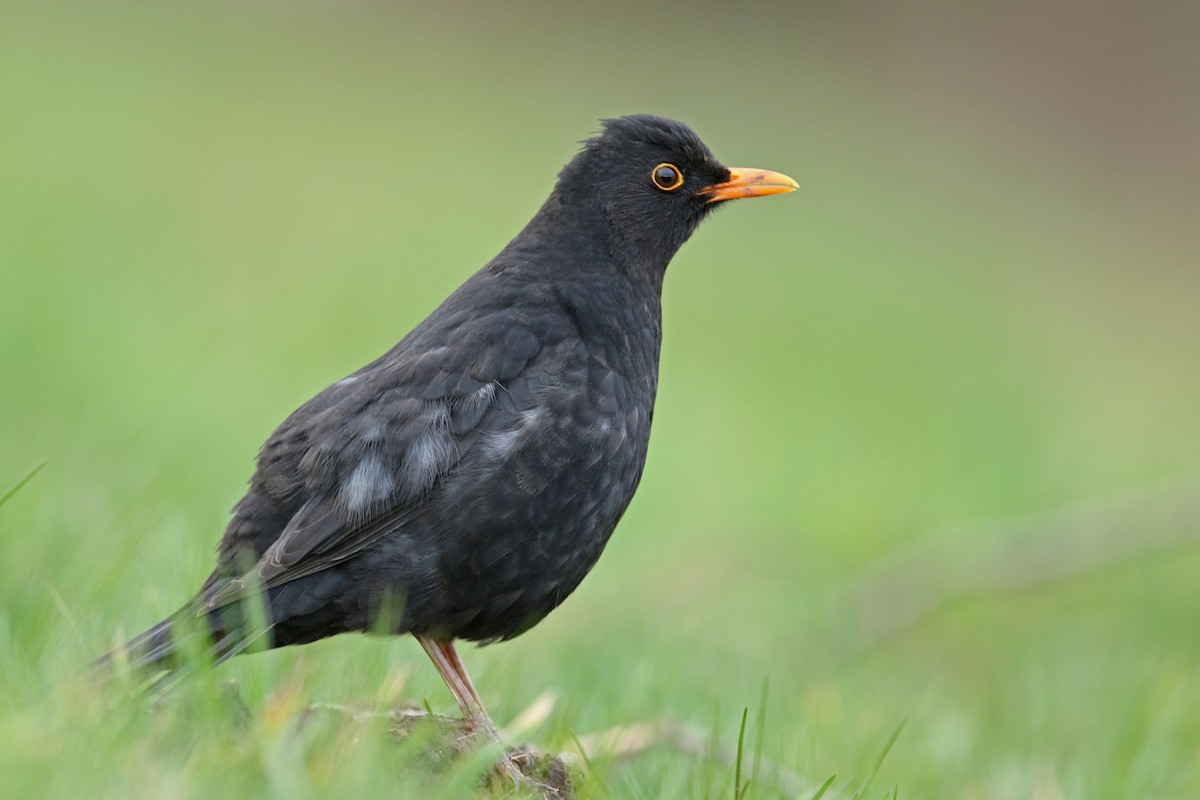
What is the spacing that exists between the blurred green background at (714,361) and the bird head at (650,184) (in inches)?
58.9

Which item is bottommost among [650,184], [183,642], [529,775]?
[529,775]

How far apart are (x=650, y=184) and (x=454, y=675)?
6.00 ft

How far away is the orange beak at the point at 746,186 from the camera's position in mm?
5234

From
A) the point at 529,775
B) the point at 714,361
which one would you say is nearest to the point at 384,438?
the point at 529,775

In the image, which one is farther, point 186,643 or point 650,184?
point 650,184

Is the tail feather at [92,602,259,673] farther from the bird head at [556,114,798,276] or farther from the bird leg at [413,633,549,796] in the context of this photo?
the bird head at [556,114,798,276]

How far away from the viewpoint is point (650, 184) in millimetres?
5125

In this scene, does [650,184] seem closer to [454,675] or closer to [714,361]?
[454,675]

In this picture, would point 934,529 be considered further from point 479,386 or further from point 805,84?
point 805,84

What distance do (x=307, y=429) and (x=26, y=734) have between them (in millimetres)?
1658

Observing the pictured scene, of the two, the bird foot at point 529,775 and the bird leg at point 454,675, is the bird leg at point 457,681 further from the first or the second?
the bird foot at point 529,775

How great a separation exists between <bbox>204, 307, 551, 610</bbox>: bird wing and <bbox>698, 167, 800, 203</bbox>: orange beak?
1.09 meters

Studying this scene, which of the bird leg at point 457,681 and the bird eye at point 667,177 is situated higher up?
the bird eye at point 667,177

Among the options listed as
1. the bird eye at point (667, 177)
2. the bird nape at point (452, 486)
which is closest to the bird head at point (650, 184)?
the bird eye at point (667, 177)
